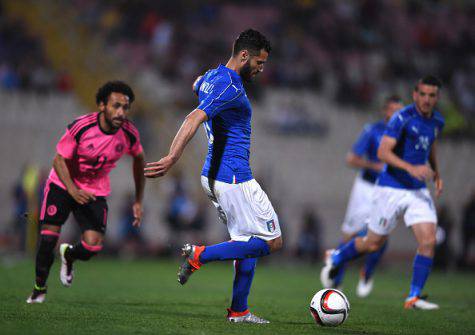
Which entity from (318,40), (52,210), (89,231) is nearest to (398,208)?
(89,231)

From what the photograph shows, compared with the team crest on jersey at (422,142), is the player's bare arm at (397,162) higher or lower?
lower

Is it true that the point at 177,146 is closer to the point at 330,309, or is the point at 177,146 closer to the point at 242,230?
the point at 242,230

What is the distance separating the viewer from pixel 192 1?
24750mm

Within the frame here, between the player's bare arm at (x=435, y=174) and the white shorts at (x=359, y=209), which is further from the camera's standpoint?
the white shorts at (x=359, y=209)

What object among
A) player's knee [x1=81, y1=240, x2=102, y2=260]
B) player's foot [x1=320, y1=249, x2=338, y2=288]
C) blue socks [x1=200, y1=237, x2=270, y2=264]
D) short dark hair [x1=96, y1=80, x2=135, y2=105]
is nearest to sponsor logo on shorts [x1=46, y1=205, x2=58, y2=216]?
player's knee [x1=81, y1=240, x2=102, y2=260]

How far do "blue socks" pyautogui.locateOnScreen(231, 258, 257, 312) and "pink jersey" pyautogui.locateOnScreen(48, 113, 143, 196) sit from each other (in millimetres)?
2032

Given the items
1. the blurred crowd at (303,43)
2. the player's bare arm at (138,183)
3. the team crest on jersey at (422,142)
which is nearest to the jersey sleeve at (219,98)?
the player's bare arm at (138,183)

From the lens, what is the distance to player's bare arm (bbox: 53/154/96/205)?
764cm

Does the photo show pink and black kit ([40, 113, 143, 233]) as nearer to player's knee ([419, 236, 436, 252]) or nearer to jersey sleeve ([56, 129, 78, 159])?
jersey sleeve ([56, 129, 78, 159])

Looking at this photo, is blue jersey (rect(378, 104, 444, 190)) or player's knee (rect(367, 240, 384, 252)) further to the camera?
player's knee (rect(367, 240, 384, 252))

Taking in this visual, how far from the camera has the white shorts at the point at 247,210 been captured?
6.54 m

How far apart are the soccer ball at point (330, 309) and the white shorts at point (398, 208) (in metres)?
2.61

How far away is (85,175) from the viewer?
320 inches

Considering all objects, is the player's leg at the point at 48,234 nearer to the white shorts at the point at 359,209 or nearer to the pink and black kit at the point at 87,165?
the pink and black kit at the point at 87,165
